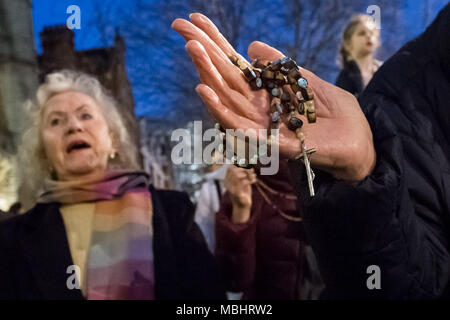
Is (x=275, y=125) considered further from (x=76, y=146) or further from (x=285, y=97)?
(x=76, y=146)

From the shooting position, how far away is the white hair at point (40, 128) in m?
1.34

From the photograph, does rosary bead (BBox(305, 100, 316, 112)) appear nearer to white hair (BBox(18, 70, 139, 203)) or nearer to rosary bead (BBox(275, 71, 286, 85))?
rosary bead (BBox(275, 71, 286, 85))

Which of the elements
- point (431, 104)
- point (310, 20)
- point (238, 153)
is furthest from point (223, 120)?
point (310, 20)

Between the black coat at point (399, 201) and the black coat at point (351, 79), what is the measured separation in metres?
0.70

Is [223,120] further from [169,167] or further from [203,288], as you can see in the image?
[169,167]

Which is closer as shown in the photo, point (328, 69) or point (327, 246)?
point (327, 246)

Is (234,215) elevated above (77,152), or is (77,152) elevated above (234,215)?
(77,152)

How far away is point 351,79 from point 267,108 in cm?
112

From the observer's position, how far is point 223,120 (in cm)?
47

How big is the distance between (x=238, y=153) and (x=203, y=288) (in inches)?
30.7

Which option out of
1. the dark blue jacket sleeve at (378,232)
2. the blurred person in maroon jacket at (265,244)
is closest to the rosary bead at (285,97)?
the dark blue jacket sleeve at (378,232)

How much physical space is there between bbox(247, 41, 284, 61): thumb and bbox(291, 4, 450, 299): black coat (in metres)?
0.17

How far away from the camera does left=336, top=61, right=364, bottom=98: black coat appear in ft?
4.68

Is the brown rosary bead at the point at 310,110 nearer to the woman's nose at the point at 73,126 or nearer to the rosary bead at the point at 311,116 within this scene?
the rosary bead at the point at 311,116
